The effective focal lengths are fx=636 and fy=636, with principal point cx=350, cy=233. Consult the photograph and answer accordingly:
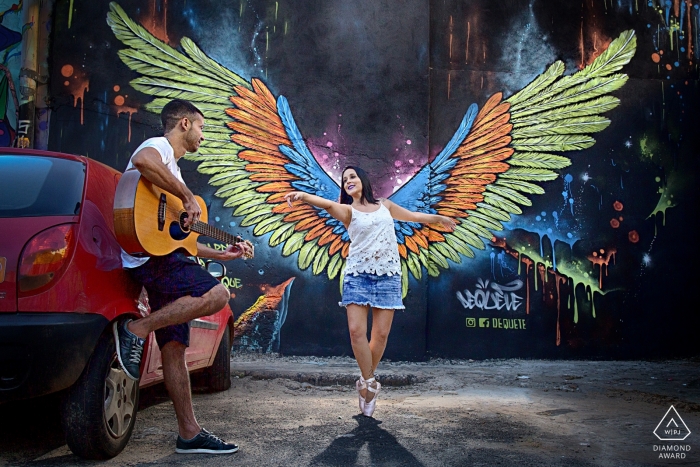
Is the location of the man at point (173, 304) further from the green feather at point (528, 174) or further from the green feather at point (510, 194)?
the green feather at point (528, 174)

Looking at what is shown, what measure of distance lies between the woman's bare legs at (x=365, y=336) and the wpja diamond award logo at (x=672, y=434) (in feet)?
5.58

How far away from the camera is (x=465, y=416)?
13.7 ft

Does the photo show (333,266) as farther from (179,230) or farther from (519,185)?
(179,230)

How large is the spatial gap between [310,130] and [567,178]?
118 inches

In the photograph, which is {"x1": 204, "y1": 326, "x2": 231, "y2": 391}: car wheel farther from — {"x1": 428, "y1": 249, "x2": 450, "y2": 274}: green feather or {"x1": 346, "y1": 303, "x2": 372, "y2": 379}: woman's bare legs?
{"x1": 428, "y1": 249, "x2": 450, "y2": 274}: green feather

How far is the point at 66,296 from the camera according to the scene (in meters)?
2.73

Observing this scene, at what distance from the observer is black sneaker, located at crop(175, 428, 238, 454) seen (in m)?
A: 3.10

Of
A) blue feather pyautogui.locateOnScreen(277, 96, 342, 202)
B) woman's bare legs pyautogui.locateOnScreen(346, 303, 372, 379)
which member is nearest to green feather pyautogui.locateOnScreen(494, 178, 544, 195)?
blue feather pyautogui.locateOnScreen(277, 96, 342, 202)

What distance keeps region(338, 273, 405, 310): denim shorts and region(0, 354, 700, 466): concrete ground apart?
738 millimetres

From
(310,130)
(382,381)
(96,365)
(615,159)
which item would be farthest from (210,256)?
(615,159)

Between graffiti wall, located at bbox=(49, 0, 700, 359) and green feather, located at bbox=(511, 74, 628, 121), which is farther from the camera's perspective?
green feather, located at bbox=(511, 74, 628, 121)

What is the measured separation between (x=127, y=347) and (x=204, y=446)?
0.62 metres

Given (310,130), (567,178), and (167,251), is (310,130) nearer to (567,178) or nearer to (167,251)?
(567,178)

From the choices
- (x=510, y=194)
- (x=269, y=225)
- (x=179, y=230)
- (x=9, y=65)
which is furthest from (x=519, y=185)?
(x=9, y=65)
